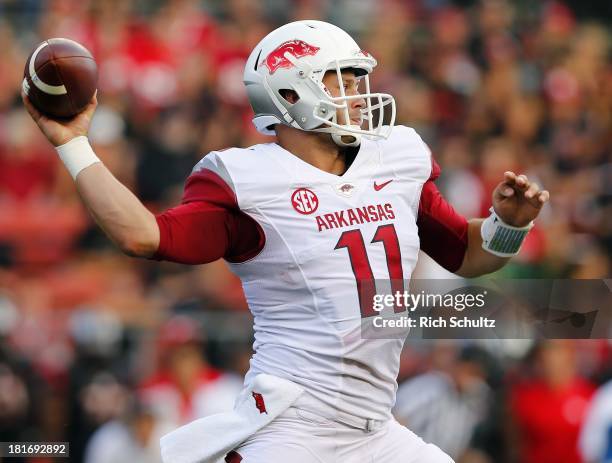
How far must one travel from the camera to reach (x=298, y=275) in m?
3.60

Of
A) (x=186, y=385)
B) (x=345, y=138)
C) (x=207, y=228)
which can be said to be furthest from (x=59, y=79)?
(x=186, y=385)

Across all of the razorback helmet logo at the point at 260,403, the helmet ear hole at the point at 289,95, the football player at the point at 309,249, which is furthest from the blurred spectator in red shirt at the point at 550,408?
the razorback helmet logo at the point at 260,403

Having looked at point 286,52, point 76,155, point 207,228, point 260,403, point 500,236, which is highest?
point 286,52

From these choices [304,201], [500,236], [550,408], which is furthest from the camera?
[550,408]

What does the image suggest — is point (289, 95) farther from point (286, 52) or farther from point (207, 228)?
point (207, 228)

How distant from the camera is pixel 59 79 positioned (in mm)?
3414

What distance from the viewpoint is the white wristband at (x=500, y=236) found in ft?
13.0

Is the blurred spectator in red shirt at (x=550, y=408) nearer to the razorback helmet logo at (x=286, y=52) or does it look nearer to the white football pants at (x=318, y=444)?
the white football pants at (x=318, y=444)

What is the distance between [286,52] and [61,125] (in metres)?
0.83

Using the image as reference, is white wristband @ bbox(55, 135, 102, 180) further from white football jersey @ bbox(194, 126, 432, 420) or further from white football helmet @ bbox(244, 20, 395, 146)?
white football helmet @ bbox(244, 20, 395, 146)

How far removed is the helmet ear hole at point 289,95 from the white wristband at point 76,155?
0.75m

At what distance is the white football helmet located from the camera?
12.4 feet

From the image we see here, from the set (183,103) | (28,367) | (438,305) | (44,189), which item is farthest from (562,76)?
(438,305)

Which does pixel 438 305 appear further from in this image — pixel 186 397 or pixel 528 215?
pixel 186 397
